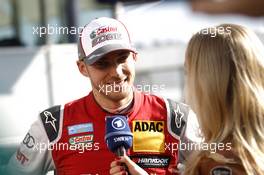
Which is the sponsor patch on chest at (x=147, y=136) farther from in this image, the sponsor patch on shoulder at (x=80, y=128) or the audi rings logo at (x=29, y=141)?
the audi rings logo at (x=29, y=141)

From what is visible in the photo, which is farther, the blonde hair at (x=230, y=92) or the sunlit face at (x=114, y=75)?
the sunlit face at (x=114, y=75)

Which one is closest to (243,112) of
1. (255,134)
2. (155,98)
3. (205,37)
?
(255,134)

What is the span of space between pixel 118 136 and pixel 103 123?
0.80 feet

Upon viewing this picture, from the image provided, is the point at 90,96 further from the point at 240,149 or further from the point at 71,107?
the point at 240,149

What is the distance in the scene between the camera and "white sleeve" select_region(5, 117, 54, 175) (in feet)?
7.17

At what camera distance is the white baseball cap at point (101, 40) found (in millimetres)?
2174

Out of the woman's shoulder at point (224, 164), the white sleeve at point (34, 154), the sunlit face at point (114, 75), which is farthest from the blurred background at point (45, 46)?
the woman's shoulder at point (224, 164)

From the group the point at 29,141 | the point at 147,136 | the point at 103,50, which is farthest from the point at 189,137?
the point at 29,141

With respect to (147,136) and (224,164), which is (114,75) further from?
(224,164)

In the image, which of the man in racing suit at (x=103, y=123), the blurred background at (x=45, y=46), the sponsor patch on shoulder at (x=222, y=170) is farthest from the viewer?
the blurred background at (x=45, y=46)

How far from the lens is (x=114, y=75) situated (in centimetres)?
217

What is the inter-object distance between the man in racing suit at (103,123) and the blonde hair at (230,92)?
9.5 inches

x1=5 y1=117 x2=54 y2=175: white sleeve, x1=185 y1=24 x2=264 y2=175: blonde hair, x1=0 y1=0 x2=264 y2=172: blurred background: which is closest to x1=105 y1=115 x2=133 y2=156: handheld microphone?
x1=185 y1=24 x2=264 y2=175: blonde hair

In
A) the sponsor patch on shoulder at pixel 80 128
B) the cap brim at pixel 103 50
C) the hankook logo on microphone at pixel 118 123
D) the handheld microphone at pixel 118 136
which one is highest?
the cap brim at pixel 103 50
